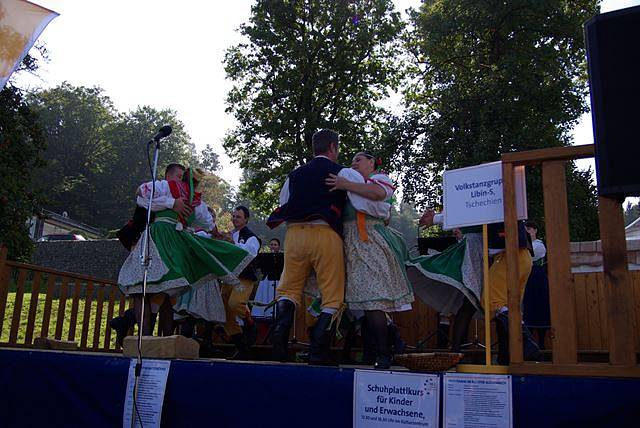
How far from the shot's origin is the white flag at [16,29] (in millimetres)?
4922

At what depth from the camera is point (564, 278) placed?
319 cm

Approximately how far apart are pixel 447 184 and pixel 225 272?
2368 millimetres

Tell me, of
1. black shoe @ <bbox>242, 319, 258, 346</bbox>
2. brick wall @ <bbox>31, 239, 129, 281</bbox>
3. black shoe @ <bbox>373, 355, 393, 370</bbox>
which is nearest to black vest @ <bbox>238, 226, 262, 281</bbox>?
black shoe @ <bbox>242, 319, 258, 346</bbox>

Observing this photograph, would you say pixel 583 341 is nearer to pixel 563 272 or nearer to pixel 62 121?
pixel 563 272

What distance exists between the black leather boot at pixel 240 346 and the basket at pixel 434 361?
364 centimetres

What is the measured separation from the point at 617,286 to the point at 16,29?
4737mm

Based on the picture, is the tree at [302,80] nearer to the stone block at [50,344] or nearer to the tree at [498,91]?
the tree at [498,91]

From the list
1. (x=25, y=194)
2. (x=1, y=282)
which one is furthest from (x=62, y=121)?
(x=1, y=282)

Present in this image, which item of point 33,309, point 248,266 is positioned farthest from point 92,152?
point 33,309

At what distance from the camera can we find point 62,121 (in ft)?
161

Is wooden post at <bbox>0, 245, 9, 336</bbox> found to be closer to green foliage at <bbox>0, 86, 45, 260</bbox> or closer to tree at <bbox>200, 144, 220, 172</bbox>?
green foliage at <bbox>0, 86, 45, 260</bbox>

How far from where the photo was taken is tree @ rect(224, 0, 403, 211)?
20.7 meters

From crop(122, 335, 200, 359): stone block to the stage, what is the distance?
10 cm

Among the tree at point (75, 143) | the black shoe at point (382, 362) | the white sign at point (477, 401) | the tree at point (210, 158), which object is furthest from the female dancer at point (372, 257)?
the tree at point (210, 158)
